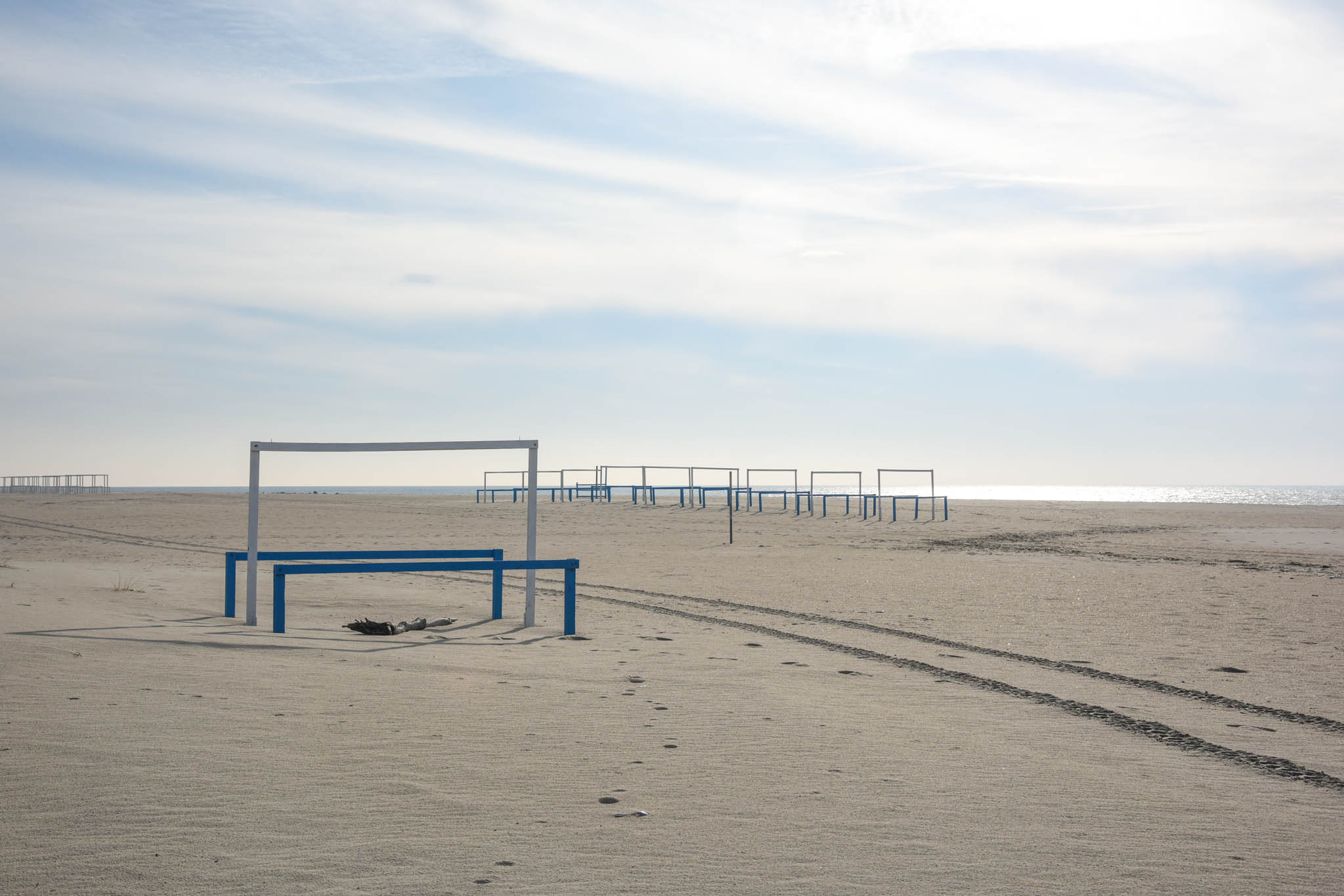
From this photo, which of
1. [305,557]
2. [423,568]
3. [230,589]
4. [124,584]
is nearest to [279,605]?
[423,568]

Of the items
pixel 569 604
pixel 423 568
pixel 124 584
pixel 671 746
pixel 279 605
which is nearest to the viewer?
pixel 671 746

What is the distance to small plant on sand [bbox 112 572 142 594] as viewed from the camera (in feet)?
41.2

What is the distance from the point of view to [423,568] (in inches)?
416

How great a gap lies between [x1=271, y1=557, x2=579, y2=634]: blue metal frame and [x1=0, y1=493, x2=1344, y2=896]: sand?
434 mm

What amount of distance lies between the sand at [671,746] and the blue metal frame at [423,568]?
0.43 metres

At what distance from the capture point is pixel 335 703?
6484 mm

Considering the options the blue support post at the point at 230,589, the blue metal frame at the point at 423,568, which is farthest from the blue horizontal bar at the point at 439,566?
the blue support post at the point at 230,589

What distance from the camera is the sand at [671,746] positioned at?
157 inches

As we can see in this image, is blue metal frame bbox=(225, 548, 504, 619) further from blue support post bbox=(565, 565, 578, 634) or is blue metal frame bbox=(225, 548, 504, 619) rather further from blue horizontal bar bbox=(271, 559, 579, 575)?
blue support post bbox=(565, 565, 578, 634)

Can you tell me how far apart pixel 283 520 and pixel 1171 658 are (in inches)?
1197

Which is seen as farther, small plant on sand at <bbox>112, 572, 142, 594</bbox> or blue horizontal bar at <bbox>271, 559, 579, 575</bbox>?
small plant on sand at <bbox>112, 572, 142, 594</bbox>

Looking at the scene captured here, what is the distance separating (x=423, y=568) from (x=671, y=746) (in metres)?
5.40

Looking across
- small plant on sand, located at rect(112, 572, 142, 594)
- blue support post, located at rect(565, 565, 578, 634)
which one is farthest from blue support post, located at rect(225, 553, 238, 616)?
blue support post, located at rect(565, 565, 578, 634)

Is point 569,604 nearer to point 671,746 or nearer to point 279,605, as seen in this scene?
point 279,605
